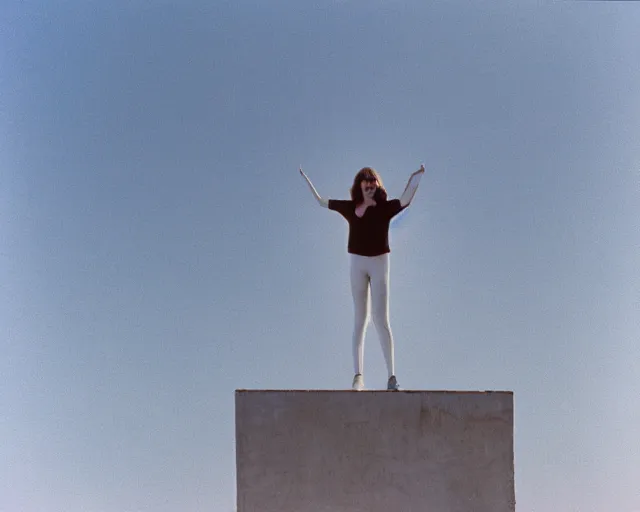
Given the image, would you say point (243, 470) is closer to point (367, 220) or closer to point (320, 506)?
point (320, 506)

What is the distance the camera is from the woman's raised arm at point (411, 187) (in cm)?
1309

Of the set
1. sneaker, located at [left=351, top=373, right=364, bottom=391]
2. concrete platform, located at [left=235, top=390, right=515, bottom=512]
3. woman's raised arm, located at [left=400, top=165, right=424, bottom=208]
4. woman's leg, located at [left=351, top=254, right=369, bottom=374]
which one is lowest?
concrete platform, located at [left=235, top=390, right=515, bottom=512]

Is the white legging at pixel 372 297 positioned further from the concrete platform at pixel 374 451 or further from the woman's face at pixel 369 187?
the concrete platform at pixel 374 451

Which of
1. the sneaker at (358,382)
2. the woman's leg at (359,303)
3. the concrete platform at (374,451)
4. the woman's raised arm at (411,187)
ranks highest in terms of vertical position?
the woman's raised arm at (411,187)

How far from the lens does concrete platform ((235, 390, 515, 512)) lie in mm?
11391

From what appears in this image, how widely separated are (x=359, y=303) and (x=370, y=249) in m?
0.73

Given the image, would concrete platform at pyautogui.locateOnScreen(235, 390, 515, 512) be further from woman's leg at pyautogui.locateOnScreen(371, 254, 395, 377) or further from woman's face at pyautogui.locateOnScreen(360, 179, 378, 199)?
woman's face at pyautogui.locateOnScreen(360, 179, 378, 199)

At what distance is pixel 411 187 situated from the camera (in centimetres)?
1311

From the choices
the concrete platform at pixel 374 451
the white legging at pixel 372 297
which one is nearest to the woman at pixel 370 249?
the white legging at pixel 372 297

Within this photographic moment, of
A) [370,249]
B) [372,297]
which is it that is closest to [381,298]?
[372,297]

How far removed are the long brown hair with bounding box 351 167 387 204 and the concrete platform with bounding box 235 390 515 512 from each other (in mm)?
2870

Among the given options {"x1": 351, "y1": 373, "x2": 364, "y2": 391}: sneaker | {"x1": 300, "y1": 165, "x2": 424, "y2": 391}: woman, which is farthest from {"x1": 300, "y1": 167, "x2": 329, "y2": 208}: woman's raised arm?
{"x1": 351, "y1": 373, "x2": 364, "y2": 391}: sneaker

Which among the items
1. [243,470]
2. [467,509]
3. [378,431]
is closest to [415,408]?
[378,431]

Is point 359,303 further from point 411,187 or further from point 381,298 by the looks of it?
point 411,187
